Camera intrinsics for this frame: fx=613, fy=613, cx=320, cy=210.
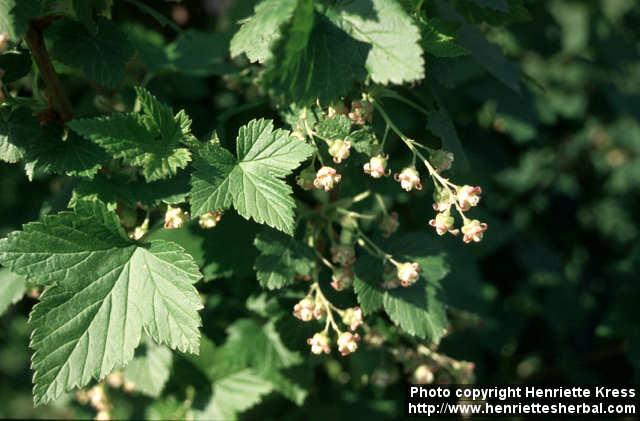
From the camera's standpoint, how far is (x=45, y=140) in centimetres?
148

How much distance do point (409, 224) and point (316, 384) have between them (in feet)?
2.35

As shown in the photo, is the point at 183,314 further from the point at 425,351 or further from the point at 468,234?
the point at 425,351

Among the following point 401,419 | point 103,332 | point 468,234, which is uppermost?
point 468,234

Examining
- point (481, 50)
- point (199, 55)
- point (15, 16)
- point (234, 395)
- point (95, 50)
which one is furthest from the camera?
point (199, 55)

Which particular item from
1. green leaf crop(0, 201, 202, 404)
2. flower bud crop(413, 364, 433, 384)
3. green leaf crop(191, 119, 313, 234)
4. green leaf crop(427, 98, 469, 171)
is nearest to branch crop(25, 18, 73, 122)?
green leaf crop(0, 201, 202, 404)

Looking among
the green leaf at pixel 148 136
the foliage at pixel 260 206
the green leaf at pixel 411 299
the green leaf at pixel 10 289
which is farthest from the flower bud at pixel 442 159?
the green leaf at pixel 10 289

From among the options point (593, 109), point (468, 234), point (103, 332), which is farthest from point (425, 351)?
point (593, 109)

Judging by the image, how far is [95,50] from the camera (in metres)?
1.54

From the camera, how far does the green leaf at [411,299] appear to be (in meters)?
1.54

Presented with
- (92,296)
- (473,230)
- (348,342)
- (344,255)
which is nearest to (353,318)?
(348,342)

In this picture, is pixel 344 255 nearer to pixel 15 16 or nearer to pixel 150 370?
pixel 150 370

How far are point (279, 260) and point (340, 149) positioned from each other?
13.4 inches

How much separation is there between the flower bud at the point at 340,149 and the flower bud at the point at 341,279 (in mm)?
351

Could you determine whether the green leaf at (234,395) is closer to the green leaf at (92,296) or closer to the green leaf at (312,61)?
the green leaf at (92,296)
